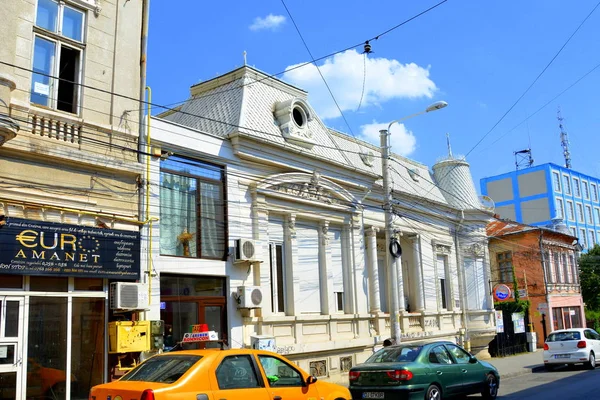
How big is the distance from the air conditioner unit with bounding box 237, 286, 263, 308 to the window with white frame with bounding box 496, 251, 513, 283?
26.0m

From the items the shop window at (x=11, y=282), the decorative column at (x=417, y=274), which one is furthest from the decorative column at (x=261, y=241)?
the decorative column at (x=417, y=274)

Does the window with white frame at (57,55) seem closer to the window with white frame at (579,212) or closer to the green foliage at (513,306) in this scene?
the green foliage at (513,306)

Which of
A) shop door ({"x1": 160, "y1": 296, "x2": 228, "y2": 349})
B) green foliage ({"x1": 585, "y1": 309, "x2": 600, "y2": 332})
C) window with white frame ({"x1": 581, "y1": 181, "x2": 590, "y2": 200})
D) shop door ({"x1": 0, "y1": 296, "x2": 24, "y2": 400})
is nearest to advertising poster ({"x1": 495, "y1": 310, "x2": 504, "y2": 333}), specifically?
shop door ({"x1": 160, "y1": 296, "x2": 228, "y2": 349})

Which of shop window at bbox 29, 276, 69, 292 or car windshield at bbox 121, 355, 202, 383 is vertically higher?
shop window at bbox 29, 276, 69, 292

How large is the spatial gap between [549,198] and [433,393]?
177 ft

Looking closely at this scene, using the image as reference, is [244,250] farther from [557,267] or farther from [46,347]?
[557,267]

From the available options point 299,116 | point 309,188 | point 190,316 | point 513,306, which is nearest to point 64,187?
point 190,316

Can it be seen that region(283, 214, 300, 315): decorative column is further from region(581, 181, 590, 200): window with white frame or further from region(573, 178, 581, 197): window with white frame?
region(581, 181, 590, 200): window with white frame

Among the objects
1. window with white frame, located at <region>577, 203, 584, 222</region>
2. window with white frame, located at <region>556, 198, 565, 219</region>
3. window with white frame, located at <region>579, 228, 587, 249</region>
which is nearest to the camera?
window with white frame, located at <region>556, 198, 565, 219</region>

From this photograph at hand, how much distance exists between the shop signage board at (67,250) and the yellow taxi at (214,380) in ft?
12.3

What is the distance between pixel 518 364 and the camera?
75.1 feet

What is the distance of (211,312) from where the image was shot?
1411 cm

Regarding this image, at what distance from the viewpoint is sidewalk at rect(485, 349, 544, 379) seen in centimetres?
2009

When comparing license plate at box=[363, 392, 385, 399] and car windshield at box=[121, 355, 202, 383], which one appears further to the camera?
license plate at box=[363, 392, 385, 399]
